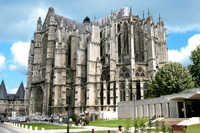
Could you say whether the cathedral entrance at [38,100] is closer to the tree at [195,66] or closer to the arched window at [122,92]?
the arched window at [122,92]

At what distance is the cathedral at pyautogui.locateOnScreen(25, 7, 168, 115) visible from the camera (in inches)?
1574

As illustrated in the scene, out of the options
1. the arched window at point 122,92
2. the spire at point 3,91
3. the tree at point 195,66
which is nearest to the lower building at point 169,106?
the arched window at point 122,92

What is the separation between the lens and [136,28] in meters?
46.6

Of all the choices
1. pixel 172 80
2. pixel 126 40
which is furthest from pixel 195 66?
pixel 126 40

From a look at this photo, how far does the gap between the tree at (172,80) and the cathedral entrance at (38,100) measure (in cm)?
2895

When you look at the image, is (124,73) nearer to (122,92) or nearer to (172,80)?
(122,92)

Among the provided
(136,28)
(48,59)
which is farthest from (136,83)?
(48,59)

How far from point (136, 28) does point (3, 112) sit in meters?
55.8

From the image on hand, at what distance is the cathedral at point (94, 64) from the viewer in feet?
131

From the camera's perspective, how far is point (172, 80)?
1230 inches

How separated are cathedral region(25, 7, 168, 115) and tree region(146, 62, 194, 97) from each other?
17.4 ft

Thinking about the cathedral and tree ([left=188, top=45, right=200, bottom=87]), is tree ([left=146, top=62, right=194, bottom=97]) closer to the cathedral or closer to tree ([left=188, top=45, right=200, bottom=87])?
tree ([left=188, top=45, right=200, bottom=87])

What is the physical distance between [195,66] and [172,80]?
221 inches

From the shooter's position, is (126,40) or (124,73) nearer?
(124,73)
